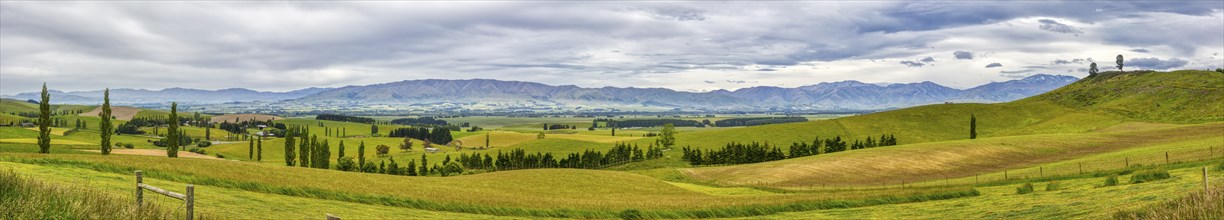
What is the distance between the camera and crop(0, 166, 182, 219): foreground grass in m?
14.7

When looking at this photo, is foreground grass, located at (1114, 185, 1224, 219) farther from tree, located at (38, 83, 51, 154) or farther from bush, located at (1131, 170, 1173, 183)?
tree, located at (38, 83, 51, 154)

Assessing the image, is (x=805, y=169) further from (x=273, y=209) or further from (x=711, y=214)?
(x=273, y=209)

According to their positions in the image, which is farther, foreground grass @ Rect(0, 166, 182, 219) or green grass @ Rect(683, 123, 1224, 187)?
green grass @ Rect(683, 123, 1224, 187)

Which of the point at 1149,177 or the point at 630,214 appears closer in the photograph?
the point at 630,214

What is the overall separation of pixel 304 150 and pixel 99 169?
119759 millimetres

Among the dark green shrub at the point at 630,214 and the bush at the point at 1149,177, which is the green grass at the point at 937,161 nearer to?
the bush at the point at 1149,177

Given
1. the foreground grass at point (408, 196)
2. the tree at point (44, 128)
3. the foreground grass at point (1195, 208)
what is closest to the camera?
the foreground grass at point (1195, 208)

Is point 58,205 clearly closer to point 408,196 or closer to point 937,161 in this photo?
point 408,196

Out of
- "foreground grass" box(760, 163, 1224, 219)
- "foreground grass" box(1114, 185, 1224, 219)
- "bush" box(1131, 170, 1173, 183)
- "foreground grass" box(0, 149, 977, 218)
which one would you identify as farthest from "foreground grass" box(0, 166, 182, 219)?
"bush" box(1131, 170, 1173, 183)

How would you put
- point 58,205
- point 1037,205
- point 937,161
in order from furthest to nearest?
point 937,161 → point 1037,205 → point 58,205

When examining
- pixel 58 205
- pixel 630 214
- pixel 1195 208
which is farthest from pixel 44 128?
pixel 1195 208

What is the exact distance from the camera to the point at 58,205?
50.8 ft

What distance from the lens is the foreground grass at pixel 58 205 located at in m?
14.7

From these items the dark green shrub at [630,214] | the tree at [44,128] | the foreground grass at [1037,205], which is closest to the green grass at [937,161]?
the foreground grass at [1037,205]
